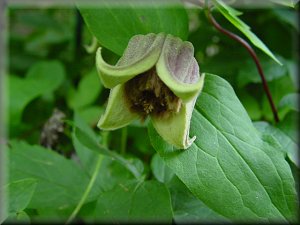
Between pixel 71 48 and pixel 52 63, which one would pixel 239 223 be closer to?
pixel 52 63

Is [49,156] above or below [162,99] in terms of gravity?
below

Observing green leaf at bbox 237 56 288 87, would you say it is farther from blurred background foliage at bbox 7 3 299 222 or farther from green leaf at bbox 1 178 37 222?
green leaf at bbox 1 178 37 222

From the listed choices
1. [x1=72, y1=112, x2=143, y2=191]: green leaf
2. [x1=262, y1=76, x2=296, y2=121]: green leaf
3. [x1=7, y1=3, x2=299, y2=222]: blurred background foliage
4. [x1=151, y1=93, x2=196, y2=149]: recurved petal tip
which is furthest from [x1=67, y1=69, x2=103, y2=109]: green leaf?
[x1=151, y1=93, x2=196, y2=149]: recurved petal tip

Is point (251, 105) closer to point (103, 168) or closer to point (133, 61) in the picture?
point (103, 168)

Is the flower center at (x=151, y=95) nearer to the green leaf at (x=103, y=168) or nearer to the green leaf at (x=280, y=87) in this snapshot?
the green leaf at (x=103, y=168)

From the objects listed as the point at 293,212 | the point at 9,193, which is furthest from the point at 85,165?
the point at 293,212

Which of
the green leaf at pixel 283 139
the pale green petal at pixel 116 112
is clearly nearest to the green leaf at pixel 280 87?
the green leaf at pixel 283 139
